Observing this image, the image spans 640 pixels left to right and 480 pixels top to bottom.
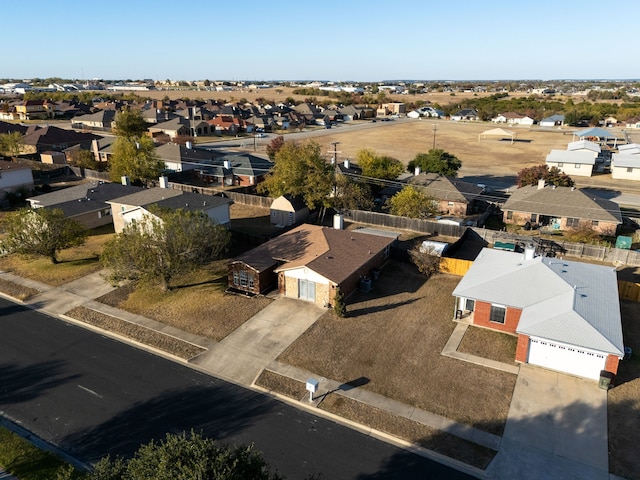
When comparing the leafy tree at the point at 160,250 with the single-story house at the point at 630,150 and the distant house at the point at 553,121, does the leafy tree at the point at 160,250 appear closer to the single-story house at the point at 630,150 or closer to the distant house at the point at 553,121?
the single-story house at the point at 630,150

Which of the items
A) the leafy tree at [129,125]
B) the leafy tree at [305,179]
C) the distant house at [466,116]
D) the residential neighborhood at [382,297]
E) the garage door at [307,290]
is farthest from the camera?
the distant house at [466,116]

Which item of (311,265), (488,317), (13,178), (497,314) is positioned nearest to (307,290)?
(311,265)

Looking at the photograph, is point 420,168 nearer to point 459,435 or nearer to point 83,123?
point 459,435

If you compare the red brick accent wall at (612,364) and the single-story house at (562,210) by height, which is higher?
the single-story house at (562,210)

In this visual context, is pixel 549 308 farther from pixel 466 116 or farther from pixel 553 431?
pixel 466 116

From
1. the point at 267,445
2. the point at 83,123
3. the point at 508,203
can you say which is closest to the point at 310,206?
the point at 508,203

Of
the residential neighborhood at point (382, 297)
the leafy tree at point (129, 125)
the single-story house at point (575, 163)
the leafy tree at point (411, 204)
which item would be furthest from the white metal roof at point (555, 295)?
the leafy tree at point (129, 125)
